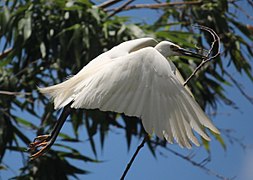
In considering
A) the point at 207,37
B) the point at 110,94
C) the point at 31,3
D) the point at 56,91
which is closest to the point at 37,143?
the point at 56,91

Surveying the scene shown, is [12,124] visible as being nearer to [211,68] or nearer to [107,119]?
[107,119]

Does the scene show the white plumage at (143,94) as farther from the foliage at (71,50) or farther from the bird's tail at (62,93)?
the foliage at (71,50)

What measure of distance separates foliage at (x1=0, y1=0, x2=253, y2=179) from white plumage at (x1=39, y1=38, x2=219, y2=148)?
1757 millimetres

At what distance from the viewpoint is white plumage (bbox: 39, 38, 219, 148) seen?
2.23 meters

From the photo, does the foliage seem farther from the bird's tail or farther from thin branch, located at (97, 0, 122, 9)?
the bird's tail

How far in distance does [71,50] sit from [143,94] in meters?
2.25

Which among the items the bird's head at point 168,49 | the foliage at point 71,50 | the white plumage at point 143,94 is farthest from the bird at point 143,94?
Result: the foliage at point 71,50

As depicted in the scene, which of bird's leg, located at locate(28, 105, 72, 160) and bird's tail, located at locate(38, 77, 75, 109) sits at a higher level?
bird's tail, located at locate(38, 77, 75, 109)

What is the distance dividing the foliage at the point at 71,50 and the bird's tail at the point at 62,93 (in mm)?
1627

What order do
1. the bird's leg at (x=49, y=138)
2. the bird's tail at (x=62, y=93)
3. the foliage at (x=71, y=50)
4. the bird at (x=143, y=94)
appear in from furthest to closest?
1. the foliage at (x=71, y=50)
2. the bird's leg at (x=49, y=138)
3. the bird's tail at (x=62, y=93)
4. the bird at (x=143, y=94)

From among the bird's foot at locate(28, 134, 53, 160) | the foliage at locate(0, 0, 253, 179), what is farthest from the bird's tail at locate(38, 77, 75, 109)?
the foliage at locate(0, 0, 253, 179)

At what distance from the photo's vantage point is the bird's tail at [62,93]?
252cm

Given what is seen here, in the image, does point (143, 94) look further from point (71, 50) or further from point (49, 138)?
point (71, 50)

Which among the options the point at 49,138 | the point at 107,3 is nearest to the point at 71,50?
the point at 107,3
